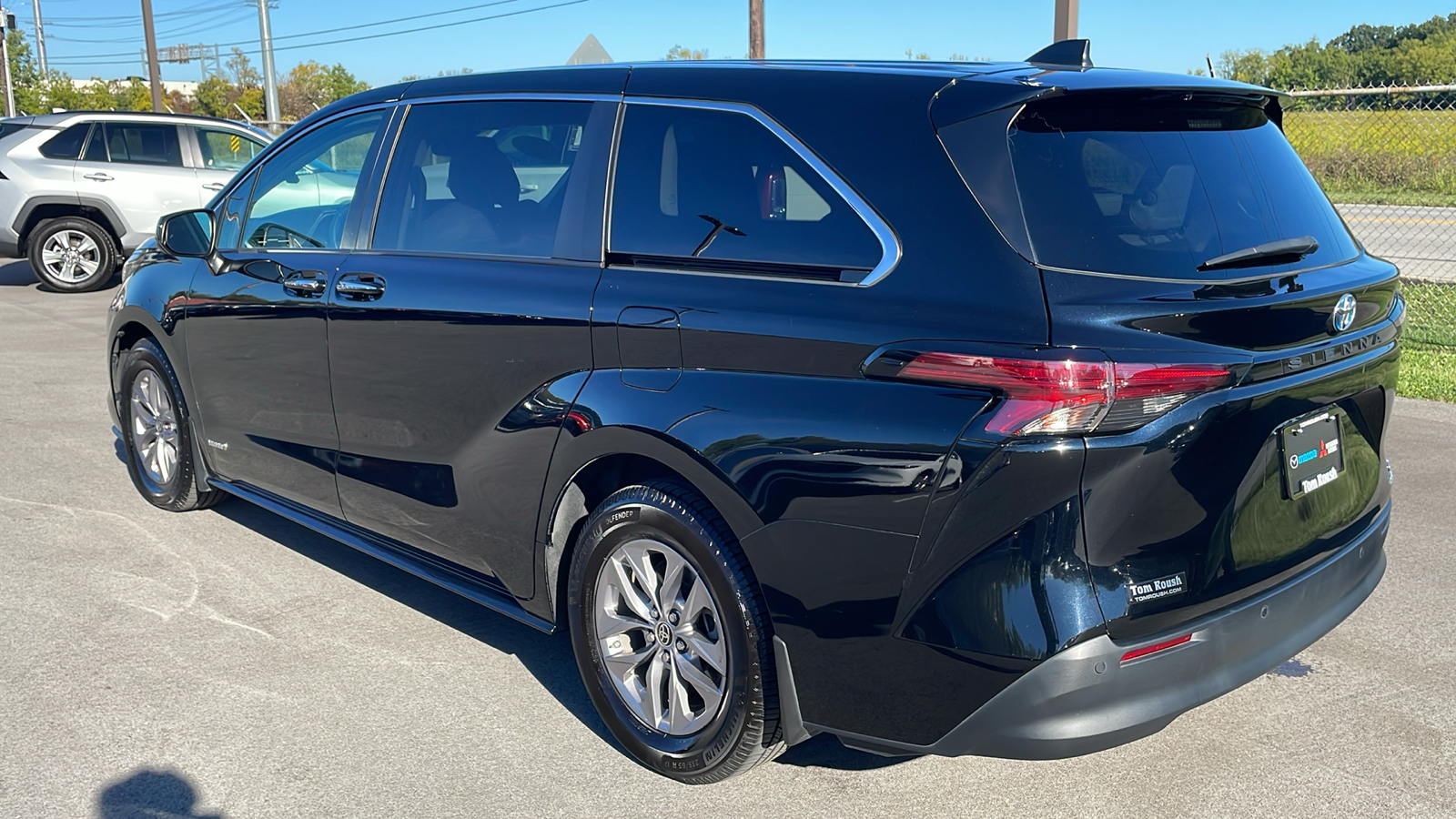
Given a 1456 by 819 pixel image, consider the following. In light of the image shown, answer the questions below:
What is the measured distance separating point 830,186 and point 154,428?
4.02 metres

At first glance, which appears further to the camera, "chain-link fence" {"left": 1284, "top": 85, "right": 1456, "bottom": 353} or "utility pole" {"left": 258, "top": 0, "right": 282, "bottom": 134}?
"utility pole" {"left": 258, "top": 0, "right": 282, "bottom": 134}

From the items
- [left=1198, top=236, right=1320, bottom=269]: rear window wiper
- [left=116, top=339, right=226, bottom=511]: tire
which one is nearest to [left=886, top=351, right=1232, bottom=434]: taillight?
[left=1198, top=236, right=1320, bottom=269]: rear window wiper

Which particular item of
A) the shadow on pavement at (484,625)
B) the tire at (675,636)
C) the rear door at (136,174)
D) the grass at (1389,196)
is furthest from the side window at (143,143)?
the grass at (1389,196)

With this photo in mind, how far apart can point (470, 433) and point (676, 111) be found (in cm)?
114

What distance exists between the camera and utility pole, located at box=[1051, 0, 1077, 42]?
8.20m

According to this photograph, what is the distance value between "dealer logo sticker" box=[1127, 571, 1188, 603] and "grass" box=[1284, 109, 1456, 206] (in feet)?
68.1

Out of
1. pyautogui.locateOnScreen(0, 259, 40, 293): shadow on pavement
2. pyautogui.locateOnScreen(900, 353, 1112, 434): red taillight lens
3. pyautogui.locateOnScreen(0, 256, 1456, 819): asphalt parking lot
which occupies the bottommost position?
pyautogui.locateOnScreen(0, 256, 1456, 819): asphalt parking lot

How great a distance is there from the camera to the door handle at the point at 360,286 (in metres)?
4.03

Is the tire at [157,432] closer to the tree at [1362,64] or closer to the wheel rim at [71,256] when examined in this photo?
the wheel rim at [71,256]

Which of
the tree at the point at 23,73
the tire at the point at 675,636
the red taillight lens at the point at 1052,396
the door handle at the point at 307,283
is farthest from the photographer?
the tree at the point at 23,73

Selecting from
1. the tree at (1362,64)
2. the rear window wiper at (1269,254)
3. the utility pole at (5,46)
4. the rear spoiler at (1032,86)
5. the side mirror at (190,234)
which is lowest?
the rear window wiper at (1269,254)

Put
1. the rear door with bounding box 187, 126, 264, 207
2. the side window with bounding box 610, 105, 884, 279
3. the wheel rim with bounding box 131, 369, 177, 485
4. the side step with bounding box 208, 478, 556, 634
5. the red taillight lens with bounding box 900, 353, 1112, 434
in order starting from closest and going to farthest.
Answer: the red taillight lens with bounding box 900, 353, 1112, 434
the side window with bounding box 610, 105, 884, 279
the side step with bounding box 208, 478, 556, 634
the wheel rim with bounding box 131, 369, 177, 485
the rear door with bounding box 187, 126, 264, 207

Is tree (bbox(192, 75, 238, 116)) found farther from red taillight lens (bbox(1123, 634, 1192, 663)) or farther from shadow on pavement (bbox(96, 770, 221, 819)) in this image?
red taillight lens (bbox(1123, 634, 1192, 663))

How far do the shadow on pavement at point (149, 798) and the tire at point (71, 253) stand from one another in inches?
503
